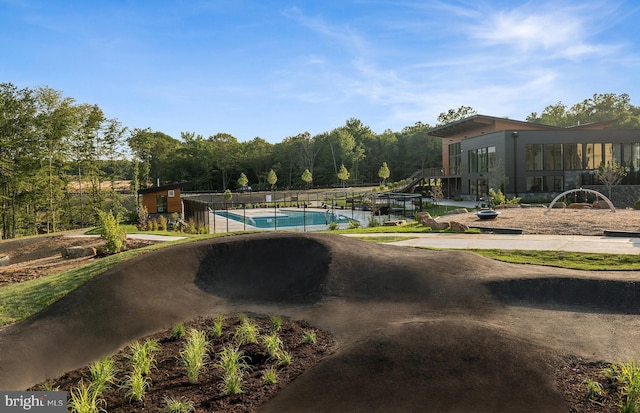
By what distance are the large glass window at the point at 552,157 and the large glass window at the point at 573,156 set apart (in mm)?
474

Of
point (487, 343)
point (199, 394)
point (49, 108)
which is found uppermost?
point (49, 108)

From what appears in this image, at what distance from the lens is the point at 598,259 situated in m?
11.2

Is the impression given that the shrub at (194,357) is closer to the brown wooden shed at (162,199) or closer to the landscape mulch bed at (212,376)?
the landscape mulch bed at (212,376)

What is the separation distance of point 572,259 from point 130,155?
34.0 metres

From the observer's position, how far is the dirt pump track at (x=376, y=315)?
5383mm

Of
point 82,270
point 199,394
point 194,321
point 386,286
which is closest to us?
point 199,394

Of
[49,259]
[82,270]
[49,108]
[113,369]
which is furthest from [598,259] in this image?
[49,108]

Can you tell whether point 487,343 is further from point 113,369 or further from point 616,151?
point 616,151

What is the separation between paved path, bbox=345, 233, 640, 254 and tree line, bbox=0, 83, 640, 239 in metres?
21.0

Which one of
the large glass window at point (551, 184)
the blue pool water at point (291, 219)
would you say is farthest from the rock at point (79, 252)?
the large glass window at point (551, 184)

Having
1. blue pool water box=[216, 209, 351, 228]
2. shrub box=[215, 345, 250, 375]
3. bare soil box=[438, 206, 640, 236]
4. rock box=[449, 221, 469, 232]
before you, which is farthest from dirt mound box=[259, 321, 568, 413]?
blue pool water box=[216, 209, 351, 228]

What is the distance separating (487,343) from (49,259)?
1620cm

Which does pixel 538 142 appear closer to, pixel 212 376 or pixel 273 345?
pixel 273 345

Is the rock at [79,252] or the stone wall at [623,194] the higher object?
the stone wall at [623,194]
